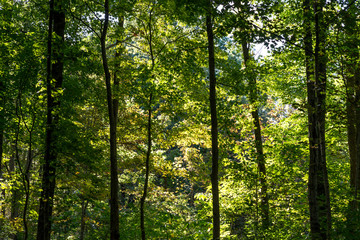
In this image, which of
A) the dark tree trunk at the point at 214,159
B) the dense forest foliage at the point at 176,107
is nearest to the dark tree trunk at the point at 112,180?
the dense forest foliage at the point at 176,107

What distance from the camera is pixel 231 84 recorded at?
8.53m

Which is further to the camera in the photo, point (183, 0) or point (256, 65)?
point (256, 65)

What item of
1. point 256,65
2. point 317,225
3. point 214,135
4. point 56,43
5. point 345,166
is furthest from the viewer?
point 345,166

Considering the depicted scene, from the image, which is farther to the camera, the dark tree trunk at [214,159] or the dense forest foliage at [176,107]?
the dark tree trunk at [214,159]

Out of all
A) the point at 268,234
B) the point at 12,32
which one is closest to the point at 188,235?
the point at 268,234

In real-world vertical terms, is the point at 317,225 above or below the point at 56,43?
below

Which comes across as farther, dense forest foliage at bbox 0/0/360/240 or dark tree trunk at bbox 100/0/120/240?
dark tree trunk at bbox 100/0/120/240

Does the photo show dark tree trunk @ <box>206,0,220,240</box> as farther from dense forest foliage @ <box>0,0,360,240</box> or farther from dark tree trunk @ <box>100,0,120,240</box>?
dark tree trunk @ <box>100,0,120,240</box>

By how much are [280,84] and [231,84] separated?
390 centimetres

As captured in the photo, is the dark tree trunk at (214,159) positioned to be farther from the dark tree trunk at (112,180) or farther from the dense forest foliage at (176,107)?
Answer: the dark tree trunk at (112,180)

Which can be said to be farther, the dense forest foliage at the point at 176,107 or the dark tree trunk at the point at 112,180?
the dark tree trunk at the point at 112,180

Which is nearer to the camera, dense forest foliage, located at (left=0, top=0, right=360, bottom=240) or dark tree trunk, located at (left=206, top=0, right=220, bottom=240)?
dense forest foliage, located at (left=0, top=0, right=360, bottom=240)

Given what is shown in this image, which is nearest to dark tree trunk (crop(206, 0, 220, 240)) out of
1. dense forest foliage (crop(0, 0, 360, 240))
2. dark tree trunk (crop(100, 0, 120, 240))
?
dense forest foliage (crop(0, 0, 360, 240))

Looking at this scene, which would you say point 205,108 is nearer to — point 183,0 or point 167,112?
point 167,112
